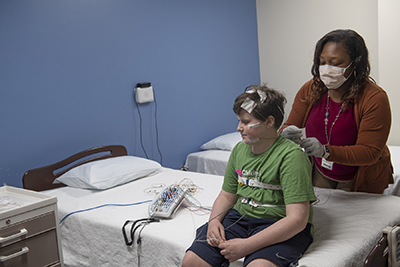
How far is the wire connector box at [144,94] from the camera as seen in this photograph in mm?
2902

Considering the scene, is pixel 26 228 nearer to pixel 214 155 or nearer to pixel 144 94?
pixel 144 94

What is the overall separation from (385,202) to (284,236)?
0.69m

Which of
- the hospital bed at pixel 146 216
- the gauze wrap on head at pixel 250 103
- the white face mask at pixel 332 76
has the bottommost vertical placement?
the hospital bed at pixel 146 216

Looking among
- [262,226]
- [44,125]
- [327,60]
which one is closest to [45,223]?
[44,125]

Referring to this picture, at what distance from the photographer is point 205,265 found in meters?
1.32

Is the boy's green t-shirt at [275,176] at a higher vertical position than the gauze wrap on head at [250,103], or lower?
lower

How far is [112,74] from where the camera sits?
279cm

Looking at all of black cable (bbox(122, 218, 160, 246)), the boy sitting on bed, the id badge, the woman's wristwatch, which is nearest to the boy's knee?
the boy sitting on bed

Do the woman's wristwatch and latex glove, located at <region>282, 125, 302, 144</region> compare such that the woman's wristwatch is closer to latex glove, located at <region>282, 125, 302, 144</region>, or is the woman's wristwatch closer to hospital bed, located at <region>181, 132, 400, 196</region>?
latex glove, located at <region>282, 125, 302, 144</region>

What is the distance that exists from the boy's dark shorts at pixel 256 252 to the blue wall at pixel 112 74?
1.45 meters

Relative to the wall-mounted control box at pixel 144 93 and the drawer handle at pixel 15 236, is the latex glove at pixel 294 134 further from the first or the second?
the wall-mounted control box at pixel 144 93

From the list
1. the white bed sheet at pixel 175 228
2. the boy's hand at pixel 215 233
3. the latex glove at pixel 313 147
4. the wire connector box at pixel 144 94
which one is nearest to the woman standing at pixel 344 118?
the latex glove at pixel 313 147

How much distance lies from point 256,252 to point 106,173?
1408mm

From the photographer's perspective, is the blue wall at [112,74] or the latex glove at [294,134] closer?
the latex glove at [294,134]
